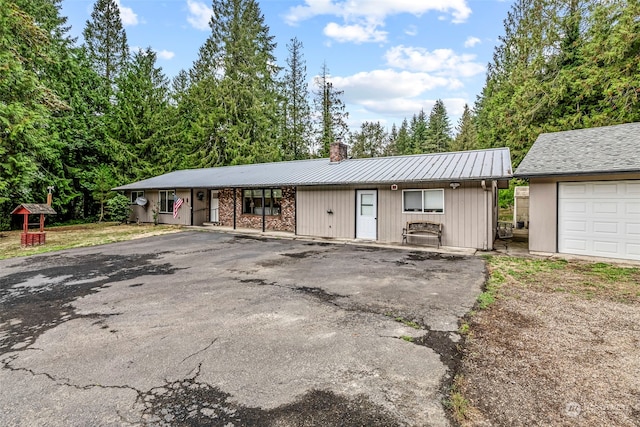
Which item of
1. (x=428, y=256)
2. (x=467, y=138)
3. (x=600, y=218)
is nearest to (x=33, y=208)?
(x=428, y=256)

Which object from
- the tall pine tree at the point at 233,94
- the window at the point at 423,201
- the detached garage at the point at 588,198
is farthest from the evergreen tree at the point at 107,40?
the detached garage at the point at 588,198

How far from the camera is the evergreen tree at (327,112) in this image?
93.2 ft

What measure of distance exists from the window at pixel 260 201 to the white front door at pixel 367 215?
13.7 feet

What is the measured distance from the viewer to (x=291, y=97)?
2803 cm

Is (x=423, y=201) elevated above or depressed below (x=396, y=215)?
above

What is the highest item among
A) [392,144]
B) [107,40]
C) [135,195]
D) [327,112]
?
[107,40]

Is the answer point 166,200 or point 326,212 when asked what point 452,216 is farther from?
point 166,200

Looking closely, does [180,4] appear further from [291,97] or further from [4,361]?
[4,361]

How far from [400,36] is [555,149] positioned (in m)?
10.0

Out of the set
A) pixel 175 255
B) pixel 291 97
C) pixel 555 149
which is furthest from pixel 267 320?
pixel 291 97

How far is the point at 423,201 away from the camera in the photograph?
10.6 metres

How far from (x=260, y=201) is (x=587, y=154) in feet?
40.0

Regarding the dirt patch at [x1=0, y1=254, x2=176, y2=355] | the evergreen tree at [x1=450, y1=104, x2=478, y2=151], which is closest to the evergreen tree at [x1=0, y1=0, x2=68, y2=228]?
the dirt patch at [x1=0, y1=254, x2=176, y2=355]

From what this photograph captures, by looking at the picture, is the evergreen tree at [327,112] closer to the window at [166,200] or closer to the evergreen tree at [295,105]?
the evergreen tree at [295,105]
